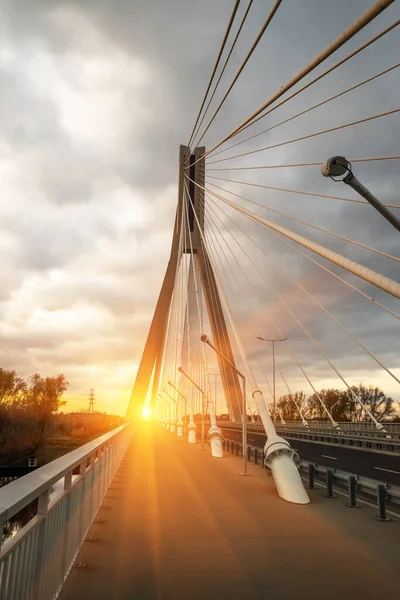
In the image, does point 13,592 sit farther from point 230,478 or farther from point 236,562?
point 230,478

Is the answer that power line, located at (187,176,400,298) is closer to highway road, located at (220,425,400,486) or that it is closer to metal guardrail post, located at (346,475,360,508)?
metal guardrail post, located at (346,475,360,508)

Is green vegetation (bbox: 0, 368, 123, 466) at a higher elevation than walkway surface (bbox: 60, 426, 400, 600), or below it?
higher

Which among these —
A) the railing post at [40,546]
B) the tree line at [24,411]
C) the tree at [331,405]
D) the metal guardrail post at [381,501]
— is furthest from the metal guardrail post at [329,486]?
the tree at [331,405]

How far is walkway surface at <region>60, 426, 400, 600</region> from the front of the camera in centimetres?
504

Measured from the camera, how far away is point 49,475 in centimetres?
377

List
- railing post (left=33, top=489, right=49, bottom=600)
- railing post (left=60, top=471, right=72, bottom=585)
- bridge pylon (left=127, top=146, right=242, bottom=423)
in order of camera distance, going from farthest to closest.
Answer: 1. bridge pylon (left=127, top=146, right=242, bottom=423)
2. railing post (left=60, top=471, right=72, bottom=585)
3. railing post (left=33, top=489, right=49, bottom=600)

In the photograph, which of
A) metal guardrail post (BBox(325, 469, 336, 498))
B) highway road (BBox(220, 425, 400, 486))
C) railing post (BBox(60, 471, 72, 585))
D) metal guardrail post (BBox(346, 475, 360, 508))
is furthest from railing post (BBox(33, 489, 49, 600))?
highway road (BBox(220, 425, 400, 486))

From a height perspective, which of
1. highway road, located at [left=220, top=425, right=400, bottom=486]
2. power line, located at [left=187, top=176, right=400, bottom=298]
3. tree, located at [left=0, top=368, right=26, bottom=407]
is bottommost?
highway road, located at [left=220, top=425, right=400, bottom=486]

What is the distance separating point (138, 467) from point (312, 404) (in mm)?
81602

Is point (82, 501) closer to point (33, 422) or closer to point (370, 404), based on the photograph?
point (33, 422)

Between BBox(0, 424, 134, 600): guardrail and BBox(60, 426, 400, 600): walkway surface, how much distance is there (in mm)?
388

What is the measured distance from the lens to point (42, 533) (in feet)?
12.1

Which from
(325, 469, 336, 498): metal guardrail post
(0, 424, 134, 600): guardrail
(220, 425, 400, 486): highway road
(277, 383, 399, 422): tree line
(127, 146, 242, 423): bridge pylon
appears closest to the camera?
(0, 424, 134, 600): guardrail

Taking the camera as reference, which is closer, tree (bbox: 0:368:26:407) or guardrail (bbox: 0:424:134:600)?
guardrail (bbox: 0:424:134:600)
